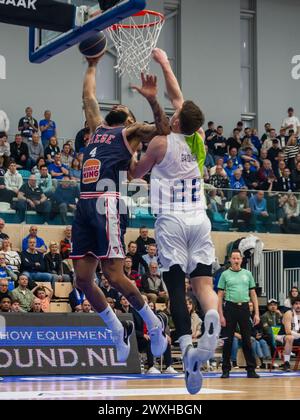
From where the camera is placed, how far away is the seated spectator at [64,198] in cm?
2256

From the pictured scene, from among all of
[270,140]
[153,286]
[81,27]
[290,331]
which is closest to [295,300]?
[290,331]

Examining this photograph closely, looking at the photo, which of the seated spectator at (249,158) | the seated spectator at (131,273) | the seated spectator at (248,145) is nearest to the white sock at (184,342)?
the seated spectator at (131,273)

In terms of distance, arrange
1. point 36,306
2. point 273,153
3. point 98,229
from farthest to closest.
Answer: point 273,153
point 36,306
point 98,229

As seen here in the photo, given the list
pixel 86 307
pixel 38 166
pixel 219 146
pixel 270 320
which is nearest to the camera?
pixel 86 307

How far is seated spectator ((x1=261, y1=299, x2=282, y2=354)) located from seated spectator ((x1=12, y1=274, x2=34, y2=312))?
19.8 feet

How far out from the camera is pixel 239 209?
82.8 feet

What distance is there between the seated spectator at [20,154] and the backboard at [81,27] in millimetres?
12670

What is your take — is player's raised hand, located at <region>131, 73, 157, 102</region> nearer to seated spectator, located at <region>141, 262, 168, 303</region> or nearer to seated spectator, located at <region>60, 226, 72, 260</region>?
seated spectator, located at <region>141, 262, 168, 303</region>

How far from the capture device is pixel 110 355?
1845cm

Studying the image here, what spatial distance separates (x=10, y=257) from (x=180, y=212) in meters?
11.5

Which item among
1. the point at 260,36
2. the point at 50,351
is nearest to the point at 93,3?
the point at 50,351

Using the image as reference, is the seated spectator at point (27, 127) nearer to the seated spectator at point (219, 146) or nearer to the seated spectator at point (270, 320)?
the seated spectator at point (219, 146)

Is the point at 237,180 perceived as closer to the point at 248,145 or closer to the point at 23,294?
the point at 248,145

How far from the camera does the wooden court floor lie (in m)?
11.6
